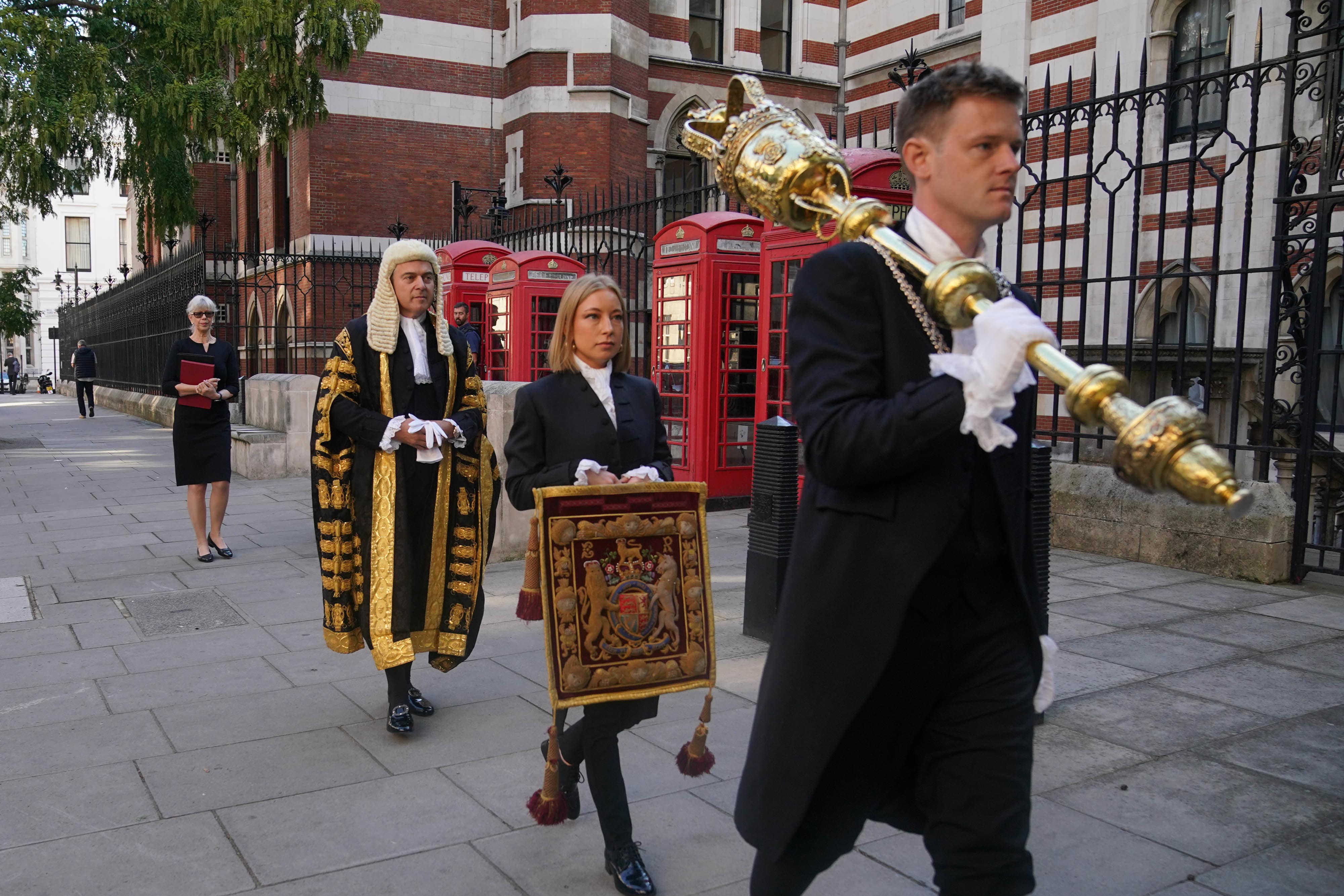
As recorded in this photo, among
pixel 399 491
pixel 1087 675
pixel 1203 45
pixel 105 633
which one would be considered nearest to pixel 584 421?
pixel 399 491

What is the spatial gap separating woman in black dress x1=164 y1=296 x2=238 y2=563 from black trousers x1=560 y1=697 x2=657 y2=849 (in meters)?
5.37

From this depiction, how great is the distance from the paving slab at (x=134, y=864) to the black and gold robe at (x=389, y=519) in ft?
3.45

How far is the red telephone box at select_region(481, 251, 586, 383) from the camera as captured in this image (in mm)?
13000

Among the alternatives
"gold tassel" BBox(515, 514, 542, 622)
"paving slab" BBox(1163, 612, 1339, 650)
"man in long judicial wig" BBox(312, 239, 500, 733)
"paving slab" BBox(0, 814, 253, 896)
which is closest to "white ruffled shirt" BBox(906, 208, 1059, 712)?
"gold tassel" BBox(515, 514, 542, 622)

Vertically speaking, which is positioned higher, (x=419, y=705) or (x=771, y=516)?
(x=771, y=516)

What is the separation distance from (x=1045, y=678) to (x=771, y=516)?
11.1 feet

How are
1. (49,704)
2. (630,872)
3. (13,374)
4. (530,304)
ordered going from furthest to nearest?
(13,374) < (530,304) < (49,704) < (630,872)

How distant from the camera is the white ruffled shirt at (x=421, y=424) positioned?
422 centimetres

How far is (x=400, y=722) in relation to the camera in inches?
164

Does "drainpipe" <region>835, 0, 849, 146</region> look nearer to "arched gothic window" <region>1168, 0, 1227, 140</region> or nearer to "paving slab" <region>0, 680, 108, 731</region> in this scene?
"arched gothic window" <region>1168, 0, 1227, 140</region>

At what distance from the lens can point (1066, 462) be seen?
8.13 m

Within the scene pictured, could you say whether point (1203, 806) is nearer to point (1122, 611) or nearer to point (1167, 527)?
point (1122, 611)

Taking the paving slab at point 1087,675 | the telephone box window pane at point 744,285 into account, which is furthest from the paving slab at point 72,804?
the telephone box window pane at point 744,285

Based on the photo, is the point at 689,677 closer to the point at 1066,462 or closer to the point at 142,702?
the point at 142,702
